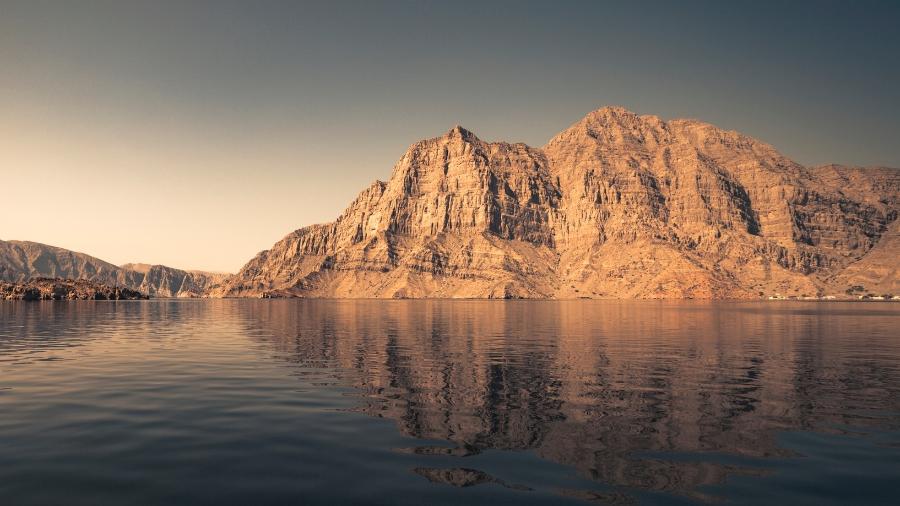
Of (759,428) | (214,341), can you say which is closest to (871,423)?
(759,428)

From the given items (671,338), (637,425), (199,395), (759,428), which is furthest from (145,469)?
(671,338)

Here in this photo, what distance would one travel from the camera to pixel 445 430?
21156 millimetres

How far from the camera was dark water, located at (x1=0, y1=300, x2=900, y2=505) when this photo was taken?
1459 centimetres

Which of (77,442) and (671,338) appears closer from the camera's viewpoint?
Answer: (77,442)

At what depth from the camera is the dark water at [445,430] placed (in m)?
14.6

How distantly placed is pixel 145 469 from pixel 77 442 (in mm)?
5228

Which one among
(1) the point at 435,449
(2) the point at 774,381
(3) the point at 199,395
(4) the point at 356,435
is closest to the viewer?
(1) the point at 435,449

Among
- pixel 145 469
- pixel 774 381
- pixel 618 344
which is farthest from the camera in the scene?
pixel 618 344

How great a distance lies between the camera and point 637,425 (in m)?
21.8

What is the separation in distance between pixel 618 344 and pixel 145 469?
168 ft

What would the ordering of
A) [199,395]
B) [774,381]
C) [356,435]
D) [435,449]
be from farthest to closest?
[774,381]
[199,395]
[356,435]
[435,449]

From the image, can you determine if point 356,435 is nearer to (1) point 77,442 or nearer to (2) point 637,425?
(1) point 77,442

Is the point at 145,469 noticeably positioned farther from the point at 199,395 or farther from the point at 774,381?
the point at 774,381

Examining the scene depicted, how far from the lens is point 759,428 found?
21766 millimetres
